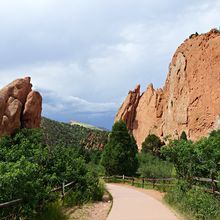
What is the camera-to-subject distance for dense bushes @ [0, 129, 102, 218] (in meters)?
10.1

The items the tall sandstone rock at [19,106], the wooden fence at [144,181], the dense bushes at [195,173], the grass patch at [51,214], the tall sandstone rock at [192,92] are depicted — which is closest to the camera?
the grass patch at [51,214]

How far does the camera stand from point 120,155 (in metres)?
39.0

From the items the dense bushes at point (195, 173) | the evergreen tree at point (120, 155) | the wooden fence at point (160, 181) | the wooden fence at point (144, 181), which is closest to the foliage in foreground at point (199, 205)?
the dense bushes at point (195, 173)

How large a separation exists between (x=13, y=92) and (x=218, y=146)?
1016cm

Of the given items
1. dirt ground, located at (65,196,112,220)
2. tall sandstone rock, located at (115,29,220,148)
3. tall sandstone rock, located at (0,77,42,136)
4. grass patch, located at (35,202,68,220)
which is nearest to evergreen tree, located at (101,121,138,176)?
tall sandstone rock, located at (0,77,42,136)

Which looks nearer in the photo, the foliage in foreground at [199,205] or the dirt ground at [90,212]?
the foliage in foreground at [199,205]

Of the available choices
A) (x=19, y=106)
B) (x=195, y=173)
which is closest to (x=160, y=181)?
(x=195, y=173)

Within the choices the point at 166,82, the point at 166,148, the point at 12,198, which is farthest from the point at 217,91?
the point at 12,198

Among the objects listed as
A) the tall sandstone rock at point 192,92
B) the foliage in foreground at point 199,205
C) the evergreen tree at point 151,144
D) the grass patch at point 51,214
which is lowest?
the grass patch at point 51,214

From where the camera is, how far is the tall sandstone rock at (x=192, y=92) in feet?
224

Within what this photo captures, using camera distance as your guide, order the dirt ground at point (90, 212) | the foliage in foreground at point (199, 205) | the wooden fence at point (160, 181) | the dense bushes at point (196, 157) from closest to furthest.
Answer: the foliage in foreground at point (199, 205) → the dirt ground at point (90, 212) → the wooden fence at point (160, 181) → the dense bushes at point (196, 157)

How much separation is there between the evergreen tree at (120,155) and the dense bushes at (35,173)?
63.4 ft

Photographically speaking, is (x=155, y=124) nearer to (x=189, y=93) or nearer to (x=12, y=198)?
(x=189, y=93)

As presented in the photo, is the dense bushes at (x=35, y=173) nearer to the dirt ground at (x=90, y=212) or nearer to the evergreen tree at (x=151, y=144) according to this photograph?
the dirt ground at (x=90, y=212)
